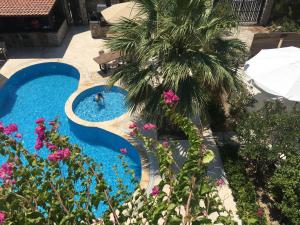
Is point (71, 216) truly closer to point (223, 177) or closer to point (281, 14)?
point (223, 177)

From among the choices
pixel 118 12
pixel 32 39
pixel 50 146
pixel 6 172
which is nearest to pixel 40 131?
pixel 50 146

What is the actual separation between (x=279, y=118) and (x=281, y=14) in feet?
50.0

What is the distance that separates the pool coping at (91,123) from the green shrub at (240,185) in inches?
127

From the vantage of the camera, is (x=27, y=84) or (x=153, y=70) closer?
(x=153, y=70)

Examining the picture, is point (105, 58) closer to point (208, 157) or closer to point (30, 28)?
point (30, 28)

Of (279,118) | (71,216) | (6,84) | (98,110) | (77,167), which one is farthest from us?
(6,84)

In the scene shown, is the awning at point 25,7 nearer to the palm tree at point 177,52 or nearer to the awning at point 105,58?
the awning at point 105,58

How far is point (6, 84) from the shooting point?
18.7 meters

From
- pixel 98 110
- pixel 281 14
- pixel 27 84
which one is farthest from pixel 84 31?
pixel 281 14

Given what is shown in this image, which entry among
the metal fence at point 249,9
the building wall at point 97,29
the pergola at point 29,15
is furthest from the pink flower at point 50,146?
the metal fence at point 249,9

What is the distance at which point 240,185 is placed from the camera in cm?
1170

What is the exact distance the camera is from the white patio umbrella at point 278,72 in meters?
13.1

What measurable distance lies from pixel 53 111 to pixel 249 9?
1623 centimetres

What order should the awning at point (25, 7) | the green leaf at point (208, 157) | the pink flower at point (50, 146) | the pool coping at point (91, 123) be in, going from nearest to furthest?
the green leaf at point (208, 157) → the pink flower at point (50, 146) → the pool coping at point (91, 123) → the awning at point (25, 7)
